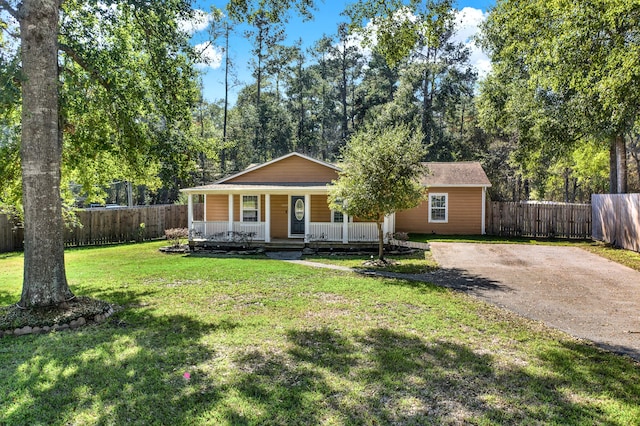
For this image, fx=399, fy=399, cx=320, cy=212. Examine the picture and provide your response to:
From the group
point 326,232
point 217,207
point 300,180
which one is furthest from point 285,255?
point 217,207

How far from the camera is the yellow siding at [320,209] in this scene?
1775cm

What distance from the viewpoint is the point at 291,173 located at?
60.5ft

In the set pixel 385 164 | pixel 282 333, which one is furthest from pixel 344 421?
pixel 385 164

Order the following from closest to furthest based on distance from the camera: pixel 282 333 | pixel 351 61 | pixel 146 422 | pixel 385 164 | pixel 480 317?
pixel 146 422 < pixel 282 333 < pixel 480 317 < pixel 385 164 < pixel 351 61

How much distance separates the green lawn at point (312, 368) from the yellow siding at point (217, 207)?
1120 centimetres

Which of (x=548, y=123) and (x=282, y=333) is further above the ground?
(x=548, y=123)

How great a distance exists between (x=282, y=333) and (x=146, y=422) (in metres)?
2.54

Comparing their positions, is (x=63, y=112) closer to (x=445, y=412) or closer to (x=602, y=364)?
(x=445, y=412)

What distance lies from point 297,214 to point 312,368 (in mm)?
13285

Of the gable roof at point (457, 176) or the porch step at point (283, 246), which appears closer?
the porch step at point (283, 246)

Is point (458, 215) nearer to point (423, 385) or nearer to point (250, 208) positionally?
point (250, 208)

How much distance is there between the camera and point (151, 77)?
28.7 feet

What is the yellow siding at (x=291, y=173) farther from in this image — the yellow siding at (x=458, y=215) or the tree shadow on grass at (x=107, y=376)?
the tree shadow on grass at (x=107, y=376)

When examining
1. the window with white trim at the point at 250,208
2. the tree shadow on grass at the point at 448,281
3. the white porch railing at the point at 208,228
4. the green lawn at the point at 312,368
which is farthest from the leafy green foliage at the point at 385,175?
the window with white trim at the point at 250,208
